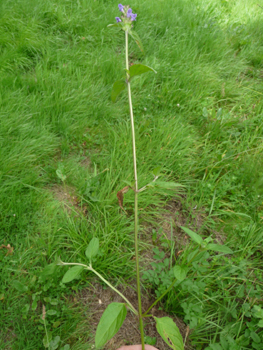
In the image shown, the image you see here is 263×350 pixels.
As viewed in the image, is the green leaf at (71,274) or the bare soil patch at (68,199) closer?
the green leaf at (71,274)

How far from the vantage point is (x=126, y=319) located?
146 centimetres

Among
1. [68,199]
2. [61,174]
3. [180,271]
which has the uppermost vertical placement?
[180,271]

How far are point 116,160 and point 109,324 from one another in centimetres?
122

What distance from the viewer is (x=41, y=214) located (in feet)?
5.55

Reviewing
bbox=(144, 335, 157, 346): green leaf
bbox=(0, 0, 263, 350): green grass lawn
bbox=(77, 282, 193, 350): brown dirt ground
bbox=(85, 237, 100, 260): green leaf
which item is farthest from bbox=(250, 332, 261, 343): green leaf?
bbox=(85, 237, 100, 260): green leaf

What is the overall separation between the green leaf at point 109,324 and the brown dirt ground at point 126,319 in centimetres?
47

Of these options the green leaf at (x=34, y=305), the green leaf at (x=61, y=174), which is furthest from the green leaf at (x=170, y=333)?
the green leaf at (x=61, y=174)

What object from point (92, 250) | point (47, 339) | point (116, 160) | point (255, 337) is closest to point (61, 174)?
point (116, 160)

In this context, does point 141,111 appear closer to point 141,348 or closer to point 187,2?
point 141,348

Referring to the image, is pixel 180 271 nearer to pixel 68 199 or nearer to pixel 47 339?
pixel 47 339

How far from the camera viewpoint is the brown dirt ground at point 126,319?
4.60 ft

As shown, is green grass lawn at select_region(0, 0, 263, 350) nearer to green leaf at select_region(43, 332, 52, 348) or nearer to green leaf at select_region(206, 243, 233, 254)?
green leaf at select_region(43, 332, 52, 348)

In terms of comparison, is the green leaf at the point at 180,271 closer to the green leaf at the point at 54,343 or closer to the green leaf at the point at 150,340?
the green leaf at the point at 150,340

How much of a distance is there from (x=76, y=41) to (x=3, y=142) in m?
1.64
